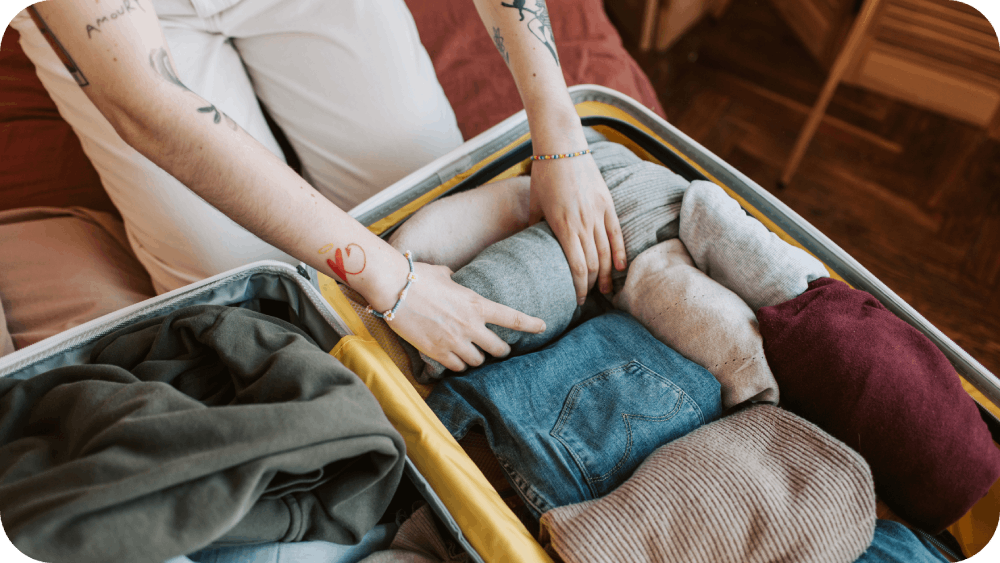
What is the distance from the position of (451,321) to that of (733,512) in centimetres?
33

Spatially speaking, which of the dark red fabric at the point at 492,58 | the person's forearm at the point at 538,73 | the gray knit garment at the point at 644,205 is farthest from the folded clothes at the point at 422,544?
the dark red fabric at the point at 492,58

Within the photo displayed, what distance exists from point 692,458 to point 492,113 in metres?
0.76

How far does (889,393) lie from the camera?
48 cm

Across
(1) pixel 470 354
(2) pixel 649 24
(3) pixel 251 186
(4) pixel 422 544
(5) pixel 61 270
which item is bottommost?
(5) pixel 61 270

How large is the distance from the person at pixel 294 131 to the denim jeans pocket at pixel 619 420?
0.36 feet

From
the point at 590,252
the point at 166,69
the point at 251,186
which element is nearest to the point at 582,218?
the point at 590,252

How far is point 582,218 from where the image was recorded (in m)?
0.65

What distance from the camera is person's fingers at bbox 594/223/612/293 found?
66 centimetres

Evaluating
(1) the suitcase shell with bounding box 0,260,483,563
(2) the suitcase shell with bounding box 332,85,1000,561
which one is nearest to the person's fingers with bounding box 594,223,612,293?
(2) the suitcase shell with bounding box 332,85,1000,561

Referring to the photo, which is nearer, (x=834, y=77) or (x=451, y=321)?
(x=451, y=321)

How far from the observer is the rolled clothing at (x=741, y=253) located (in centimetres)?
58

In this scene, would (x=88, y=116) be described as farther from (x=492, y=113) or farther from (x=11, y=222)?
(x=492, y=113)

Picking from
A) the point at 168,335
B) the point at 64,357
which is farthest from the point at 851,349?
the point at 64,357

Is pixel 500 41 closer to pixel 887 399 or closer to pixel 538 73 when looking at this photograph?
pixel 538 73
